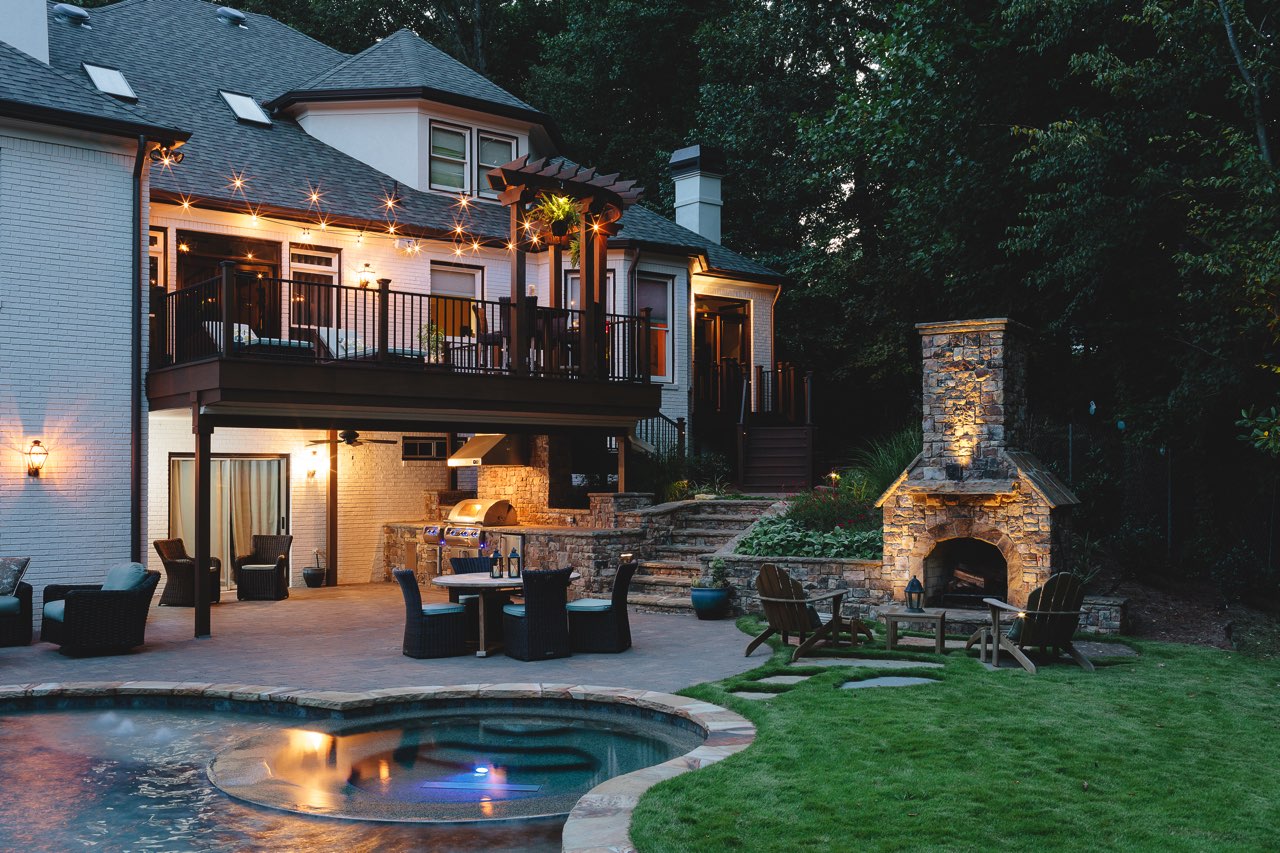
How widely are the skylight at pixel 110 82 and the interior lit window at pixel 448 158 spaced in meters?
4.79

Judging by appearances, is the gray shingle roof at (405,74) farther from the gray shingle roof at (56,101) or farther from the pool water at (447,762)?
the pool water at (447,762)

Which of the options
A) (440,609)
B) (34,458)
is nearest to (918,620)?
(440,609)

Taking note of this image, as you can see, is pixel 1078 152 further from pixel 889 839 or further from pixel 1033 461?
pixel 889 839

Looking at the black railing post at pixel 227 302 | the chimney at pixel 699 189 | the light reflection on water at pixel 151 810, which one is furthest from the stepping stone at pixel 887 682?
the chimney at pixel 699 189

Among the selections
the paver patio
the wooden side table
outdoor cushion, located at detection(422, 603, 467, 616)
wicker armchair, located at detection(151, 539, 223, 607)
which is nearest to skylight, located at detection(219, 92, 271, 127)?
wicker armchair, located at detection(151, 539, 223, 607)

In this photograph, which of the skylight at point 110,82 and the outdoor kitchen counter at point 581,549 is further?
the skylight at point 110,82

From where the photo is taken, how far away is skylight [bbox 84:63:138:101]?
16.5 m

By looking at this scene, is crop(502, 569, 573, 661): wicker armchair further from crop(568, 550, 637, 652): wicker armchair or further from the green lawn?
the green lawn

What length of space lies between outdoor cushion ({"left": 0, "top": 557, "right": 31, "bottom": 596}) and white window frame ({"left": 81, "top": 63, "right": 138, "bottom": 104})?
8.07 metres

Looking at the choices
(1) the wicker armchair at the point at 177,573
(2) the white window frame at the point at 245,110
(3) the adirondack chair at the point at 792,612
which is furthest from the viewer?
(2) the white window frame at the point at 245,110

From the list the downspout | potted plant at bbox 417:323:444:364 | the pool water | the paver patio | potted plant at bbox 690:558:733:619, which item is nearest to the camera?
the pool water

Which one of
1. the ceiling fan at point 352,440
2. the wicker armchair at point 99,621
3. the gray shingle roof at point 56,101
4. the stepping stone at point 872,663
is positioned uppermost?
the gray shingle roof at point 56,101

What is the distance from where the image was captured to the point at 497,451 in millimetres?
17188

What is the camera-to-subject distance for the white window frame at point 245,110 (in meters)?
18.2
